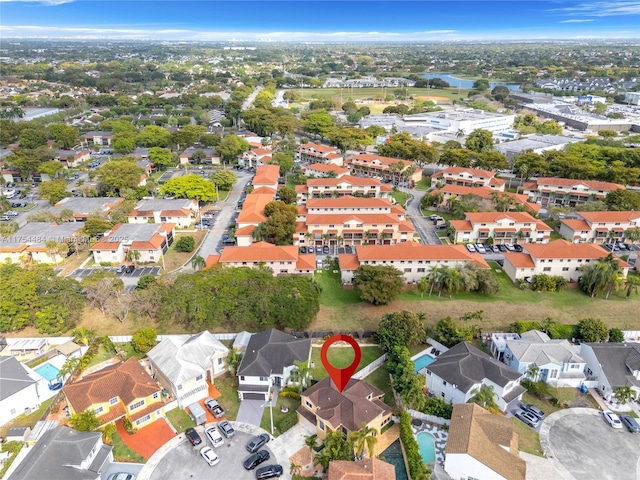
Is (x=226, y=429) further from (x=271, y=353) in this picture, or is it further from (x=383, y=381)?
(x=383, y=381)

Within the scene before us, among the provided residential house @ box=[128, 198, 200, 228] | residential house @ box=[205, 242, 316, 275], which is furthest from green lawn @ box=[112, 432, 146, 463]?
residential house @ box=[128, 198, 200, 228]

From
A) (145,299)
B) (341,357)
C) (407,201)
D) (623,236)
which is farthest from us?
(407,201)

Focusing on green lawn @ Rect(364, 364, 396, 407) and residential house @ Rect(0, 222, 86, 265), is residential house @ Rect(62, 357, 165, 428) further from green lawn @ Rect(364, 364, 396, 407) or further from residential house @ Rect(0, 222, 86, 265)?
residential house @ Rect(0, 222, 86, 265)

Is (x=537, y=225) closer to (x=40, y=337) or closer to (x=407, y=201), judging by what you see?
(x=407, y=201)

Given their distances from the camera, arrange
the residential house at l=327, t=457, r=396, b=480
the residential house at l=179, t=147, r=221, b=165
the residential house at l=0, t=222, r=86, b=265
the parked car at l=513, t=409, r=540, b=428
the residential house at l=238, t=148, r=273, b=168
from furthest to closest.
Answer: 1. the residential house at l=179, t=147, r=221, b=165
2. the residential house at l=238, t=148, r=273, b=168
3. the residential house at l=0, t=222, r=86, b=265
4. the parked car at l=513, t=409, r=540, b=428
5. the residential house at l=327, t=457, r=396, b=480

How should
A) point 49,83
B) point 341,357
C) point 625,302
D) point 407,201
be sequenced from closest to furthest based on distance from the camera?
point 341,357 → point 625,302 → point 407,201 → point 49,83

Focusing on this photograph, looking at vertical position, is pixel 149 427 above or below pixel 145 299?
below

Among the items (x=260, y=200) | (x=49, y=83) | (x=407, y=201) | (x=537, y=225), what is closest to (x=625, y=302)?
(x=537, y=225)

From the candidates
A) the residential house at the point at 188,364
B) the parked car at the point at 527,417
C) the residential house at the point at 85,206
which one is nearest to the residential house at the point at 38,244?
the residential house at the point at 85,206
